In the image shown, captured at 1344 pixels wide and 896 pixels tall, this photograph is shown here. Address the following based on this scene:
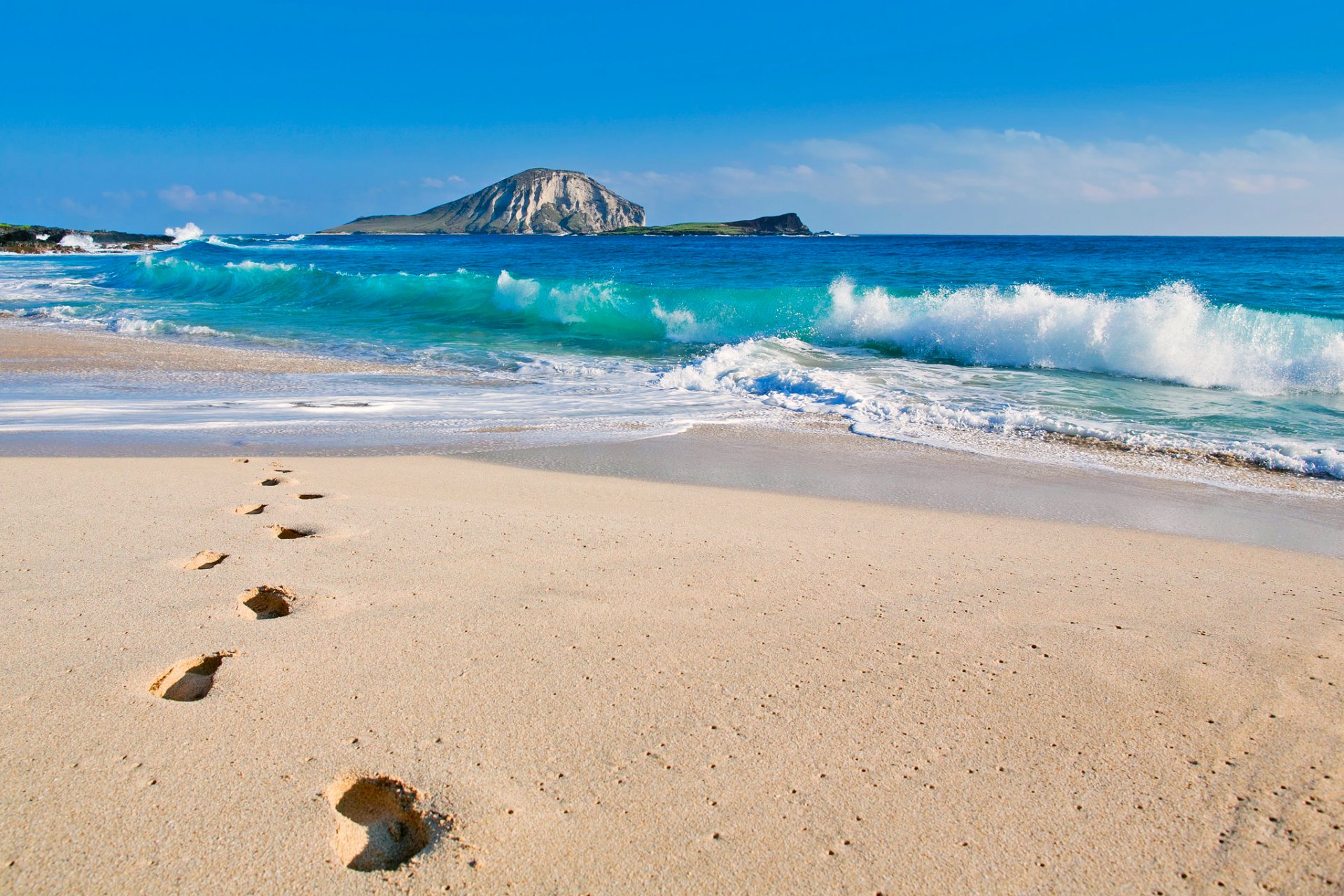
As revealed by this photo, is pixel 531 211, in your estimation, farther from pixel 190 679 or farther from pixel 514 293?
pixel 190 679

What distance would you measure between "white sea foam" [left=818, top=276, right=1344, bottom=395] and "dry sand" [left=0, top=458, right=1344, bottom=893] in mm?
8534

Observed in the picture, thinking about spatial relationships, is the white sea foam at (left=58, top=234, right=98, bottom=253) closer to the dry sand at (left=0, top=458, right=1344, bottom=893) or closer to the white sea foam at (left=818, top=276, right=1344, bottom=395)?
the white sea foam at (left=818, top=276, right=1344, bottom=395)

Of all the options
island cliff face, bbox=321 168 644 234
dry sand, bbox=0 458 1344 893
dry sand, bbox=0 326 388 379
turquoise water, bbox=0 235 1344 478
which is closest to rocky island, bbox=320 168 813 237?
island cliff face, bbox=321 168 644 234

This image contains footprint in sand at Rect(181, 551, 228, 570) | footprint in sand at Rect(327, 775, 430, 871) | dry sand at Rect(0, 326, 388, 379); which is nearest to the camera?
footprint in sand at Rect(327, 775, 430, 871)

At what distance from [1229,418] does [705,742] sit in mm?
8296

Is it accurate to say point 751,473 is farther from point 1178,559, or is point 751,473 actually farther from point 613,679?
point 613,679

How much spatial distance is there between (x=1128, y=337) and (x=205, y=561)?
1291cm

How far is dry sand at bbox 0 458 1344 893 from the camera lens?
1.71m

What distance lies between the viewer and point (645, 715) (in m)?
2.21

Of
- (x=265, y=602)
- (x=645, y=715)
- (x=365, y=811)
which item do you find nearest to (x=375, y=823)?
(x=365, y=811)

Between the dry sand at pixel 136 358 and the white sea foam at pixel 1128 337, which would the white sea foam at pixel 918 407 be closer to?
the white sea foam at pixel 1128 337

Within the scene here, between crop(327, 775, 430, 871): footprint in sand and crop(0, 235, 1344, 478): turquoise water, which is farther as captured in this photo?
crop(0, 235, 1344, 478): turquoise water

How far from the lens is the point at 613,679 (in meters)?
2.40

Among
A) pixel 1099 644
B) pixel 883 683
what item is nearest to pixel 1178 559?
pixel 1099 644
